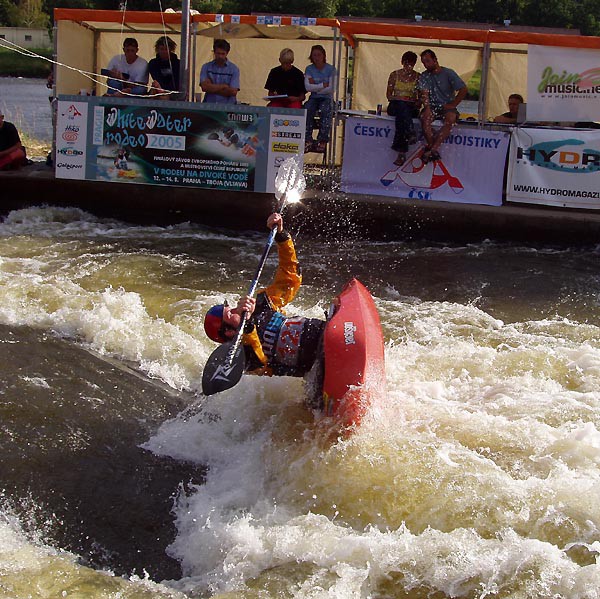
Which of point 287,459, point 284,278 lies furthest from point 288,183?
point 287,459

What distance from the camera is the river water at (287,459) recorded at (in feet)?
13.8

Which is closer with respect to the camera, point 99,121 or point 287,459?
point 287,459

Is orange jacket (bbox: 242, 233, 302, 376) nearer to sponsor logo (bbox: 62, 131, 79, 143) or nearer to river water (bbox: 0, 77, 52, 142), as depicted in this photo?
sponsor logo (bbox: 62, 131, 79, 143)

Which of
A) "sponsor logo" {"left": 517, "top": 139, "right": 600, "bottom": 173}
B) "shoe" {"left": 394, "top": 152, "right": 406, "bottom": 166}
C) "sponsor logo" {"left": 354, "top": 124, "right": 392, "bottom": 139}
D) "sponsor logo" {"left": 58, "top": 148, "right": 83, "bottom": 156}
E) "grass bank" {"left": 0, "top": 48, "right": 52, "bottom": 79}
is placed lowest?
"sponsor logo" {"left": 58, "top": 148, "right": 83, "bottom": 156}

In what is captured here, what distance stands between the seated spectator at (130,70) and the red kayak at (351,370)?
7394 mm

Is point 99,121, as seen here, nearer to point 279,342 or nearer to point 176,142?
point 176,142

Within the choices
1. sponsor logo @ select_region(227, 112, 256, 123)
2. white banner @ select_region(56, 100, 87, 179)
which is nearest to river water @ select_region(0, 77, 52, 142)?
white banner @ select_region(56, 100, 87, 179)

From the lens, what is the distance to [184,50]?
37.2 feet

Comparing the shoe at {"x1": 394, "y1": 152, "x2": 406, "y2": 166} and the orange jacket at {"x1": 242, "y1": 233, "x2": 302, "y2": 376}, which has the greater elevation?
the shoe at {"x1": 394, "y1": 152, "x2": 406, "y2": 166}

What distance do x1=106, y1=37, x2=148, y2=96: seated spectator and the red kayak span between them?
7.39m

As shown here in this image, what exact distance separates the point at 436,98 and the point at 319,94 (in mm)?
1600

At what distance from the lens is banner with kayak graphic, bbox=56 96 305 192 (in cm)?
1097

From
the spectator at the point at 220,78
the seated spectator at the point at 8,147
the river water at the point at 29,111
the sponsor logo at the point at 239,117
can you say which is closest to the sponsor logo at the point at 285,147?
the sponsor logo at the point at 239,117

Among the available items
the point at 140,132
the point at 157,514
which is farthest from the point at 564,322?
the point at 140,132
